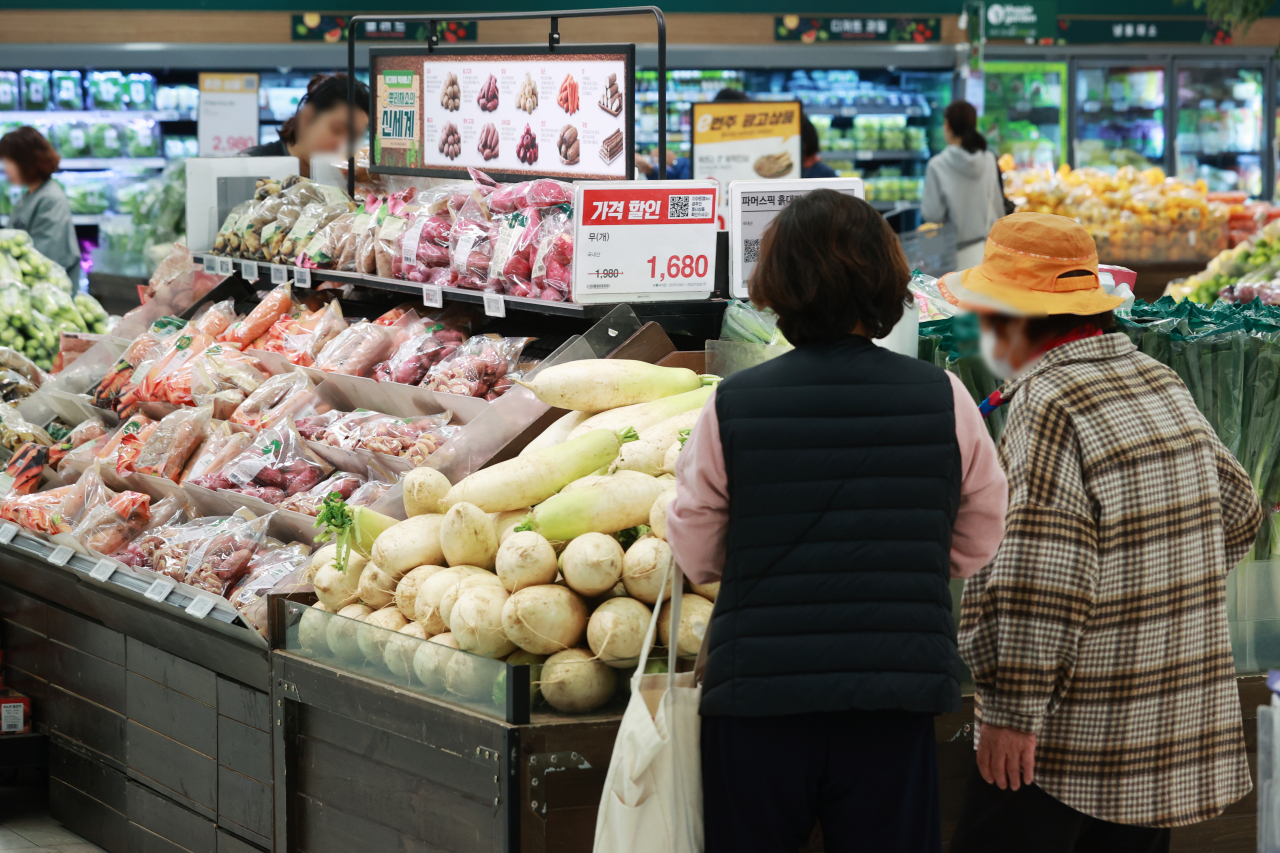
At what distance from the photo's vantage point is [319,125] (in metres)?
5.61

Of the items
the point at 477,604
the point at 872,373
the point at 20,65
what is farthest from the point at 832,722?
the point at 20,65

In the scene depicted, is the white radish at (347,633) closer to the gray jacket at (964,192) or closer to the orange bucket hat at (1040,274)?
the orange bucket hat at (1040,274)

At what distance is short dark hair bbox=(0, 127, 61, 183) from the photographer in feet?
23.5

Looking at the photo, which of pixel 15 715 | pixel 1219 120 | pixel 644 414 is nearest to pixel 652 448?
pixel 644 414

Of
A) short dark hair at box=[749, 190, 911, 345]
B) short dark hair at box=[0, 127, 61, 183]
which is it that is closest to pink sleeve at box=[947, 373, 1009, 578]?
short dark hair at box=[749, 190, 911, 345]

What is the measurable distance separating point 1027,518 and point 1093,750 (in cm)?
41

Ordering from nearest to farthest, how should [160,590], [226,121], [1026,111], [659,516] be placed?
[659,516], [160,590], [226,121], [1026,111]

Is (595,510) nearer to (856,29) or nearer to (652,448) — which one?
(652,448)

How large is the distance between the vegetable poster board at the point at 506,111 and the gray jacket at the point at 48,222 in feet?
10.9

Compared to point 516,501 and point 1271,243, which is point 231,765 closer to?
point 516,501

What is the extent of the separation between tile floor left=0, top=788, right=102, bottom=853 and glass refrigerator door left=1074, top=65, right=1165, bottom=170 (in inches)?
404

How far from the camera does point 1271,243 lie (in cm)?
695

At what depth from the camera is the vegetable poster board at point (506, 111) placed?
11.9 ft

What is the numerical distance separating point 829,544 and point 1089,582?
0.51 m
